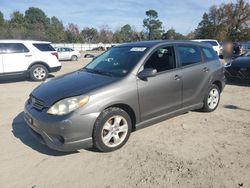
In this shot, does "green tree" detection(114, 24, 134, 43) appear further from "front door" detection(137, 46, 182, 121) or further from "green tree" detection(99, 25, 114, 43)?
"front door" detection(137, 46, 182, 121)

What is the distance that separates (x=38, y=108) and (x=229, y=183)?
2924mm

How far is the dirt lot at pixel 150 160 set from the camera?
3664 mm

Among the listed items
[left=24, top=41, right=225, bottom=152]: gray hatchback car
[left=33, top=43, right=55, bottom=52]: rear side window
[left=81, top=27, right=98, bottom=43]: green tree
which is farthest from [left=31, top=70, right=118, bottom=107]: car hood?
[left=81, top=27, right=98, bottom=43]: green tree

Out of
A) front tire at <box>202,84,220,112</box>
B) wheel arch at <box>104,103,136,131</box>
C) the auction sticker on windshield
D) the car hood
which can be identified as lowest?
front tire at <box>202,84,220,112</box>

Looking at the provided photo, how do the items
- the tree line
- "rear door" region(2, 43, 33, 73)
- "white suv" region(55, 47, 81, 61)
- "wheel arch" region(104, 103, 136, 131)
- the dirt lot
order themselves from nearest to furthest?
1. the dirt lot
2. "wheel arch" region(104, 103, 136, 131)
3. "rear door" region(2, 43, 33, 73)
4. "white suv" region(55, 47, 81, 61)
5. the tree line

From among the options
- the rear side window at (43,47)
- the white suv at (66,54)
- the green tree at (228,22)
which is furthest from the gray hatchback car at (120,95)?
the green tree at (228,22)

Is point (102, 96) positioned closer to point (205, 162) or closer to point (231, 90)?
point (205, 162)

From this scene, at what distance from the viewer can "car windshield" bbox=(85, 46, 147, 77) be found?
4938mm

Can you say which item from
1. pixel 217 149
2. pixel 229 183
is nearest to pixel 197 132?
pixel 217 149

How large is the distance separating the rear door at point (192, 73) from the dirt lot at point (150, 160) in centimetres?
52

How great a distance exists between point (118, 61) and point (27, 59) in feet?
23.6

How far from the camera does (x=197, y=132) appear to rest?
5.28 m

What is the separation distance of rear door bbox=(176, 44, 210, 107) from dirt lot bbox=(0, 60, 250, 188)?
52 cm

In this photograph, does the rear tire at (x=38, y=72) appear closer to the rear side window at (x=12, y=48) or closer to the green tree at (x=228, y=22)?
the rear side window at (x=12, y=48)
